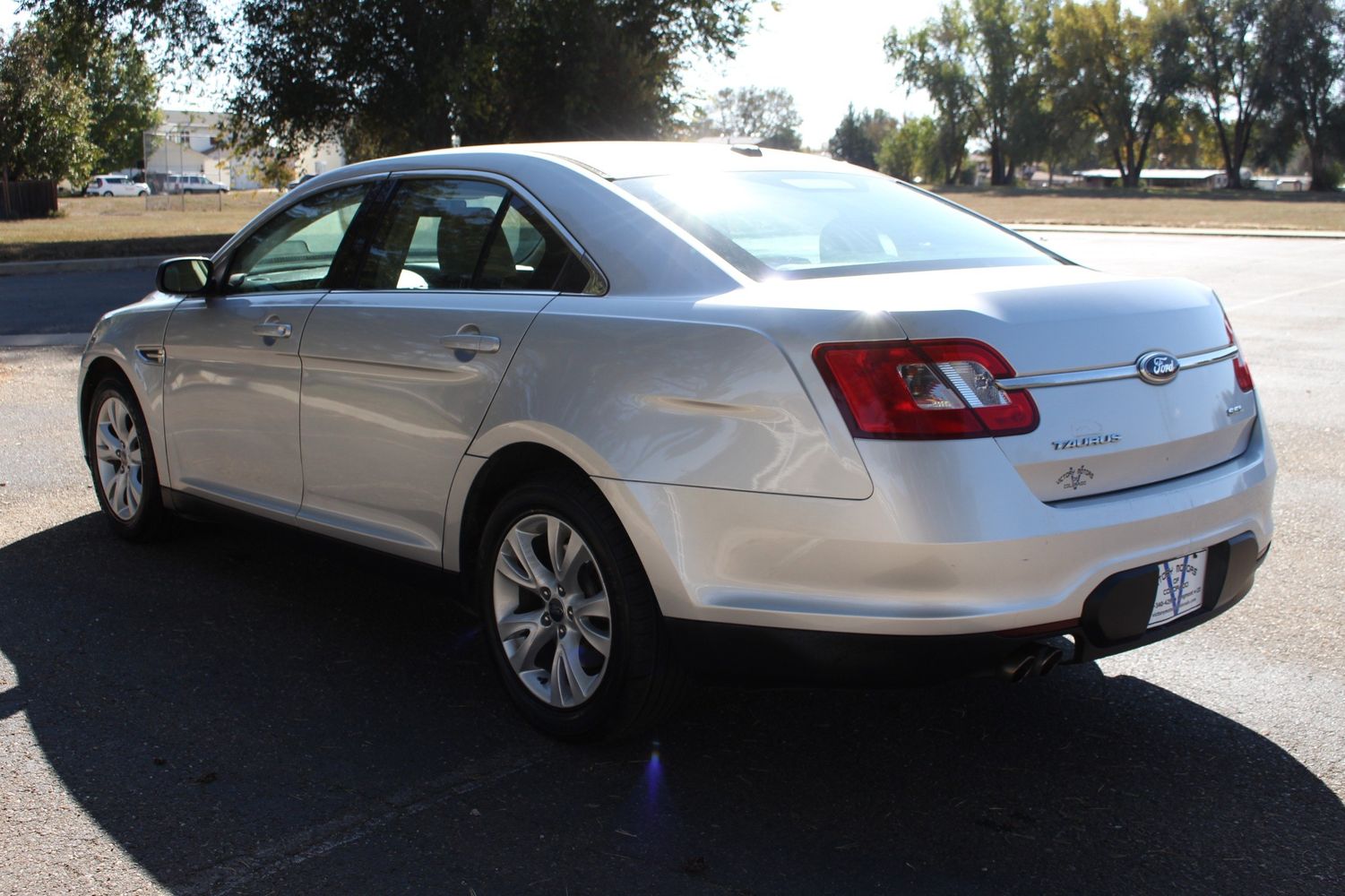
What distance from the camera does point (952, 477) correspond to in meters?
2.91

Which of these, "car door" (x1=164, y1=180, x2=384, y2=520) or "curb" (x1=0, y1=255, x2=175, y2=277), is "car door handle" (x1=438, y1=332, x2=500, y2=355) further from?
"curb" (x1=0, y1=255, x2=175, y2=277)

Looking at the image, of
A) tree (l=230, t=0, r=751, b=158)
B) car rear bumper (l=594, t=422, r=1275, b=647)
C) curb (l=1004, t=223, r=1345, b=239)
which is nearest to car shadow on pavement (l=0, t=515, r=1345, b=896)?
car rear bumper (l=594, t=422, r=1275, b=647)

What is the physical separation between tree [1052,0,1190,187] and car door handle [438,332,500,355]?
302 feet

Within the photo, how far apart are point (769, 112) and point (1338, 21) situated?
7770 cm

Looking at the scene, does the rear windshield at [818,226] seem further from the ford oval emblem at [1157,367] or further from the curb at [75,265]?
the curb at [75,265]

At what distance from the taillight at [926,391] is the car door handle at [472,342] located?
1.13 meters

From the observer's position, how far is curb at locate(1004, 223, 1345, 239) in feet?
109

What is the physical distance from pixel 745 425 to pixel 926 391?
44cm

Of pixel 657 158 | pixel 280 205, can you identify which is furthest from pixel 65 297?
pixel 657 158

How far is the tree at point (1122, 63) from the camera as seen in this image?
3406 inches

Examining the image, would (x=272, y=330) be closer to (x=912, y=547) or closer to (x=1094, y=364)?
(x=912, y=547)

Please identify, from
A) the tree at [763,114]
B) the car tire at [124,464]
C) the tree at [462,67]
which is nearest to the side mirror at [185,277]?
the car tire at [124,464]

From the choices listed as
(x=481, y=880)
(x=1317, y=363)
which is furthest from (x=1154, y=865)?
(x=1317, y=363)

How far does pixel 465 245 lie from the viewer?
408 centimetres
